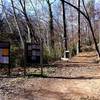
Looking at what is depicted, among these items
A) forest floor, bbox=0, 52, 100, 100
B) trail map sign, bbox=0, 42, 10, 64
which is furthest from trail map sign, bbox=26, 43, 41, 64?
forest floor, bbox=0, 52, 100, 100

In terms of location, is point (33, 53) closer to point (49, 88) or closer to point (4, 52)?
point (4, 52)

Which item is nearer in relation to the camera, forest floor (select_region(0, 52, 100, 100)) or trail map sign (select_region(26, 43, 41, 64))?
forest floor (select_region(0, 52, 100, 100))

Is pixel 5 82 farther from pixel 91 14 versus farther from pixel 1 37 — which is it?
pixel 91 14

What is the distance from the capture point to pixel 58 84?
38.9 ft

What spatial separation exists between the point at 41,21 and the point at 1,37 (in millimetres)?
12496

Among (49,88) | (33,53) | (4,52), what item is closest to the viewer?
(49,88)

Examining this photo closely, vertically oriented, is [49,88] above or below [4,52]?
below

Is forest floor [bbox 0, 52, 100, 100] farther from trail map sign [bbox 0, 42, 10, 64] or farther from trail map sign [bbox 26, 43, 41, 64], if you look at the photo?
trail map sign [bbox 26, 43, 41, 64]

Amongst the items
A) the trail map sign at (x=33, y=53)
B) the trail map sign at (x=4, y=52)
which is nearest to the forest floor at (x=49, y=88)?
the trail map sign at (x=4, y=52)

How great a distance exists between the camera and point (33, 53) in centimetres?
1478

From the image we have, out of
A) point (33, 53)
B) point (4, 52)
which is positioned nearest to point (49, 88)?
point (4, 52)

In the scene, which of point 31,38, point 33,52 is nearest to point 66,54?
point 31,38

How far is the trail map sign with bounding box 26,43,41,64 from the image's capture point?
48.5ft

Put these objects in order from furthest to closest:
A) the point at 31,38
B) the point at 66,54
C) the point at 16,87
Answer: the point at 31,38
the point at 66,54
the point at 16,87
